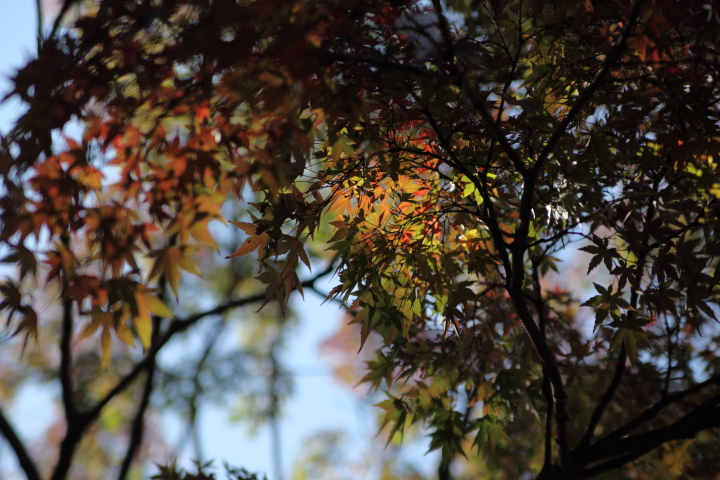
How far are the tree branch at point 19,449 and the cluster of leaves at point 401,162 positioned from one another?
212cm

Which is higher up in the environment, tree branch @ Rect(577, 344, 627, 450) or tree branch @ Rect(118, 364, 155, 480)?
tree branch @ Rect(118, 364, 155, 480)

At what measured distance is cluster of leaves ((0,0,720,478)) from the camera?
140 centimetres

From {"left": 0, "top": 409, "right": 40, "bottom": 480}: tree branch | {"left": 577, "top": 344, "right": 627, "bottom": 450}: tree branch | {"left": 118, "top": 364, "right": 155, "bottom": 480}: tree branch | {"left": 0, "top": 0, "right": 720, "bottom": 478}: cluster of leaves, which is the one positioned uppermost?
{"left": 118, "top": 364, "right": 155, "bottom": 480}: tree branch

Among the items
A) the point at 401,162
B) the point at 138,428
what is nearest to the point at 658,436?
the point at 401,162

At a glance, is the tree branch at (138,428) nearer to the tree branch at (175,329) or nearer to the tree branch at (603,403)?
the tree branch at (175,329)

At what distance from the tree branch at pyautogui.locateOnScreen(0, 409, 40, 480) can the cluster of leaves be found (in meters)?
2.12

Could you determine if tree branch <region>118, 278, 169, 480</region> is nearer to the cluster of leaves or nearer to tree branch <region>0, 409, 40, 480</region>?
tree branch <region>0, 409, 40, 480</region>

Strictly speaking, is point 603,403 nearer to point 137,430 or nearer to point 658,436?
point 658,436

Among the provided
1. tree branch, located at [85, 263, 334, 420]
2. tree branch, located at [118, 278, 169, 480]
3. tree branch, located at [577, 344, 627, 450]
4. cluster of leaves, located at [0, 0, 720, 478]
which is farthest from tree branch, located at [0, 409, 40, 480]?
tree branch, located at [577, 344, 627, 450]

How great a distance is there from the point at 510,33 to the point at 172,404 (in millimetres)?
6770

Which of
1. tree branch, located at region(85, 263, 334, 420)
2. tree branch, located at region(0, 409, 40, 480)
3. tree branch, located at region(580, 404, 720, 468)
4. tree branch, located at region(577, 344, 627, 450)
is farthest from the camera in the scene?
tree branch, located at region(85, 263, 334, 420)

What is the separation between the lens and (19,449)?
135 inches

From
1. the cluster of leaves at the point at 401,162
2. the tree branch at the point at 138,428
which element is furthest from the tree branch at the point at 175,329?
the cluster of leaves at the point at 401,162

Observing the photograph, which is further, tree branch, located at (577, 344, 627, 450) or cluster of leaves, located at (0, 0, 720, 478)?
tree branch, located at (577, 344, 627, 450)
